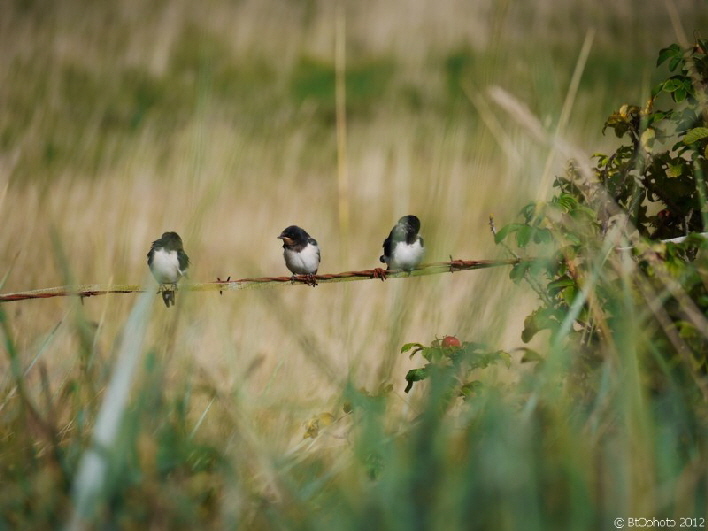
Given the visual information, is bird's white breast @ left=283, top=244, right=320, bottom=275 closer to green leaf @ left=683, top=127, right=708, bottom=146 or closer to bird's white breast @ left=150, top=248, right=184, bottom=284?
bird's white breast @ left=150, top=248, right=184, bottom=284

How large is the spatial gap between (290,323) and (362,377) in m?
0.50

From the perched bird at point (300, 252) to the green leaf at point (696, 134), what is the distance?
1.92 metres

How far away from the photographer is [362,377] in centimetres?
156

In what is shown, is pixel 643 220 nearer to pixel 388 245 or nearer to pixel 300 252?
pixel 388 245

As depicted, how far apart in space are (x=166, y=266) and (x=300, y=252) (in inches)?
24.3

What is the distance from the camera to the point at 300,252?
402 centimetres

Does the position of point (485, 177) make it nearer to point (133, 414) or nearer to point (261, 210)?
point (133, 414)

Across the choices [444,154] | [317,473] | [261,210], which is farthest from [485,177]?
[261,210]

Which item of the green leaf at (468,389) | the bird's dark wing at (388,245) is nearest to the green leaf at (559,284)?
the green leaf at (468,389)

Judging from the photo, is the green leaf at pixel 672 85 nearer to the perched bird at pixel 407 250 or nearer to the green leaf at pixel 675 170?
the green leaf at pixel 675 170

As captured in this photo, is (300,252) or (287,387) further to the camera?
(300,252)

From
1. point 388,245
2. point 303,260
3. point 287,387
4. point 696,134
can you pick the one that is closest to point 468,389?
point 287,387

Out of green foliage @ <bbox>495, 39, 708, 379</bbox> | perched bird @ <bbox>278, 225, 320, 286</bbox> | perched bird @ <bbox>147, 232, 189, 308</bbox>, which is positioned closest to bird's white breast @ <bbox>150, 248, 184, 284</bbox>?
perched bird @ <bbox>147, 232, 189, 308</bbox>

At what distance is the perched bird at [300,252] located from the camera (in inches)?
158
